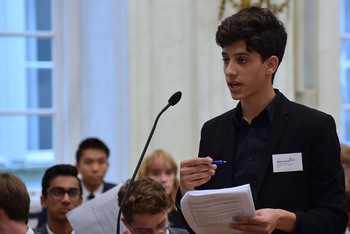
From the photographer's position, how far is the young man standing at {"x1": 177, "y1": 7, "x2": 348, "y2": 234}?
2504 millimetres

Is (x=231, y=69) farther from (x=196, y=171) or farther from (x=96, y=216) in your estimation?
(x=96, y=216)

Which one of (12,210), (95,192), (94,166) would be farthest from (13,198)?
(94,166)

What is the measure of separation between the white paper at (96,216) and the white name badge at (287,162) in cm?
150

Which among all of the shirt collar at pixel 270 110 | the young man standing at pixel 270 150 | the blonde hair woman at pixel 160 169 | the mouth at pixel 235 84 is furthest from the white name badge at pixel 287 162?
the blonde hair woman at pixel 160 169

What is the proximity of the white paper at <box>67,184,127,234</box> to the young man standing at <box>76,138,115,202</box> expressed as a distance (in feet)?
4.61

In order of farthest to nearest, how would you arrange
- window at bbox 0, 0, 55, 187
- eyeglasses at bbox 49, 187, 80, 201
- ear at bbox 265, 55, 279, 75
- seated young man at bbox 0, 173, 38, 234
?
window at bbox 0, 0, 55, 187
eyeglasses at bbox 49, 187, 80, 201
seated young man at bbox 0, 173, 38, 234
ear at bbox 265, 55, 279, 75

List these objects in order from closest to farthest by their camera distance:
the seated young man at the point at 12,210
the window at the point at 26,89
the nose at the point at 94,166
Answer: the seated young man at the point at 12,210, the nose at the point at 94,166, the window at the point at 26,89

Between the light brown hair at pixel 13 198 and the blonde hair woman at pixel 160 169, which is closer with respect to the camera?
the light brown hair at pixel 13 198

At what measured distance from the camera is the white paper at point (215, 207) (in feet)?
7.57

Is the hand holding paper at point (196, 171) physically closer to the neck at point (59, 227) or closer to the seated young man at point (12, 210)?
the seated young man at point (12, 210)

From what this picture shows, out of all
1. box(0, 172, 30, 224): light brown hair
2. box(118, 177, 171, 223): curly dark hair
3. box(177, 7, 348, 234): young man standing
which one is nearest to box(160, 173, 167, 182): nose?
box(118, 177, 171, 223): curly dark hair

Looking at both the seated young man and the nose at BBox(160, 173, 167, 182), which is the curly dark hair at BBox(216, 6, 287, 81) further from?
the nose at BBox(160, 173, 167, 182)

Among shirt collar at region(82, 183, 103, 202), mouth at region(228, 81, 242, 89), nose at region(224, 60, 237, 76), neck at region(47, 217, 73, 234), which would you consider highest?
nose at region(224, 60, 237, 76)

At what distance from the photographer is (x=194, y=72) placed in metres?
6.20
